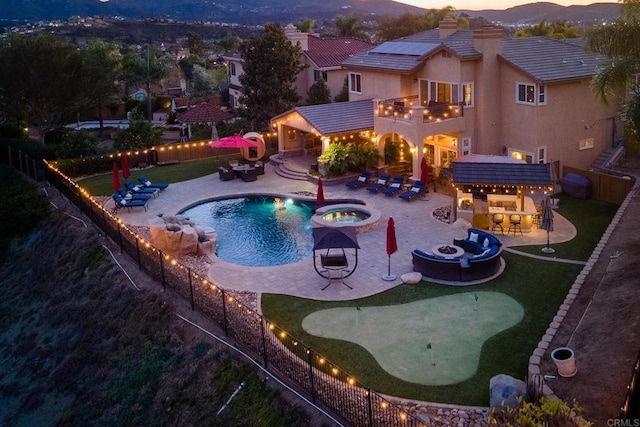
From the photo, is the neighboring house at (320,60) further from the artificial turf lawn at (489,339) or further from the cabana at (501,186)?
the artificial turf lawn at (489,339)

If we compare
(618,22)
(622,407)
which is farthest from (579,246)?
(622,407)

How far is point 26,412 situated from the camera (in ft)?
64.1

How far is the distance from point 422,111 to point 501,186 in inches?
293

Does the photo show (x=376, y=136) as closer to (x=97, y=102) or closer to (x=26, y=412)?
(x=26, y=412)

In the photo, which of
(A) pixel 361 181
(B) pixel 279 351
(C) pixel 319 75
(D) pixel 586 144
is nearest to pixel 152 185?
(A) pixel 361 181

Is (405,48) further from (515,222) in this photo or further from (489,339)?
(489,339)

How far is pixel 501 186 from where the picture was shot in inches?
978

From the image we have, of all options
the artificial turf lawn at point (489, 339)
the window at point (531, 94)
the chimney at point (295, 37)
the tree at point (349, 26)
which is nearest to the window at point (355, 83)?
the chimney at point (295, 37)

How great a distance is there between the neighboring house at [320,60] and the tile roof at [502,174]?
24876 mm

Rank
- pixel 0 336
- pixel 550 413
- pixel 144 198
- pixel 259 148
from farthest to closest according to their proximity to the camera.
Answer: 1. pixel 259 148
2. pixel 144 198
3. pixel 0 336
4. pixel 550 413

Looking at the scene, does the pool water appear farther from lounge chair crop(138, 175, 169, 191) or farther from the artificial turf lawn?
the artificial turf lawn

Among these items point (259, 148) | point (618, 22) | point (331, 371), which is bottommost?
point (331, 371)

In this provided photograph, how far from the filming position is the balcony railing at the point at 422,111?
3106cm

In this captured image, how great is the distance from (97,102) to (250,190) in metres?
29.1
